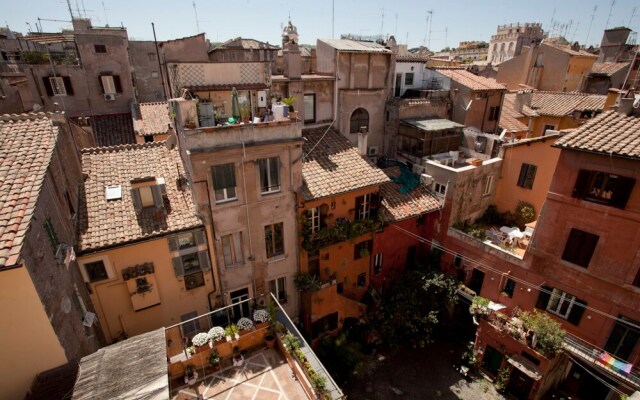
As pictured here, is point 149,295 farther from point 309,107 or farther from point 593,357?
point 593,357

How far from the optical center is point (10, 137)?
1280 cm

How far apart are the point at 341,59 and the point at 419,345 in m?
21.7

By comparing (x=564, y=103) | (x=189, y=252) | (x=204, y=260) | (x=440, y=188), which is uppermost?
(x=564, y=103)

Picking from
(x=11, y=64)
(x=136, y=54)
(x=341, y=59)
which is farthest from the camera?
(x=136, y=54)

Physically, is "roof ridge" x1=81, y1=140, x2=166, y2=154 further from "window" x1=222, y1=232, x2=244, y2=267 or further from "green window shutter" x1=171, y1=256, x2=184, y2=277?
"green window shutter" x1=171, y1=256, x2=184, y2=277

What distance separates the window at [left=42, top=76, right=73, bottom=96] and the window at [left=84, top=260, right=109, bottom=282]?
24194 millimetres

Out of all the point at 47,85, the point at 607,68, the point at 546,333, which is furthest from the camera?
the point at 607,68

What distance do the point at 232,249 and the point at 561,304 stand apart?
19.5 m

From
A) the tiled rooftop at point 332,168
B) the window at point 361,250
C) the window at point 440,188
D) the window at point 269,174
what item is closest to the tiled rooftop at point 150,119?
the tiled rooftop at point 332,168

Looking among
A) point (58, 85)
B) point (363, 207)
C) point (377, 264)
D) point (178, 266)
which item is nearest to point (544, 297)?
point (377, 264)

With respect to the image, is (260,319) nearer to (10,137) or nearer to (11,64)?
(10,137)

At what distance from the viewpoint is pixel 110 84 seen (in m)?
31.8

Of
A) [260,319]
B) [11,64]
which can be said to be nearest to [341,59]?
[260,319]

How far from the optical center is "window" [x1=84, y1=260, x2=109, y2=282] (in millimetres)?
14655
